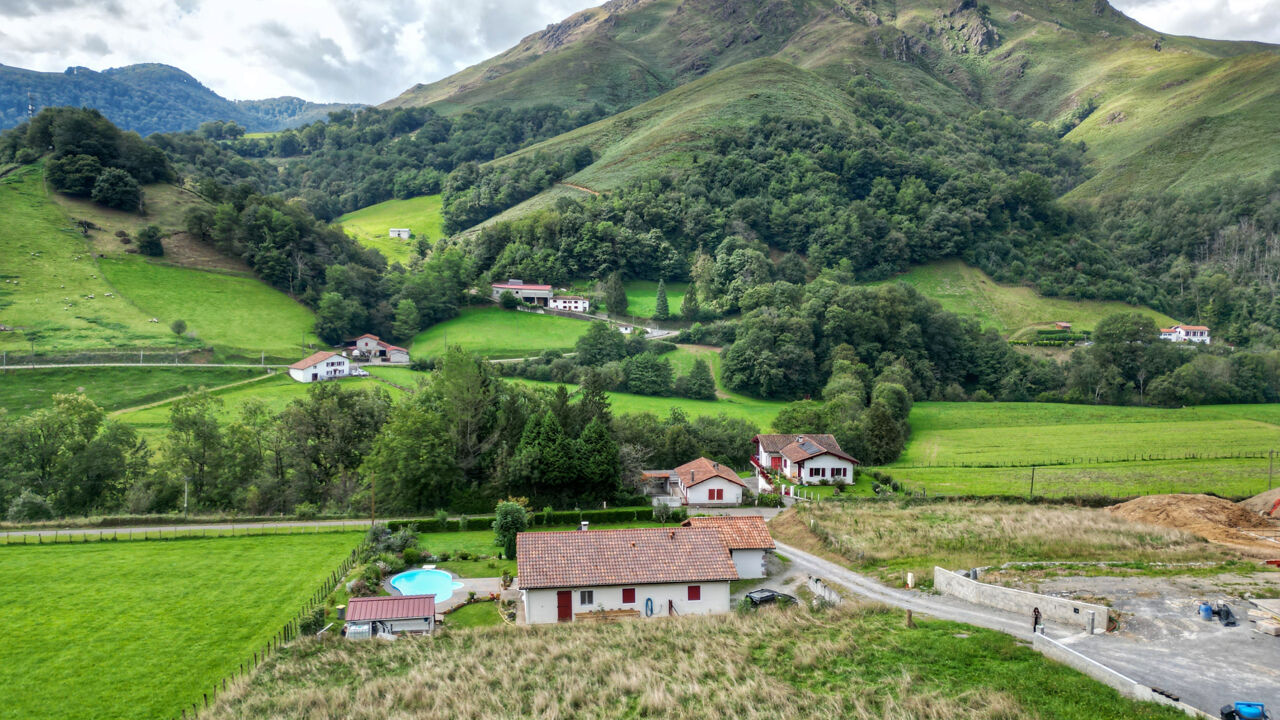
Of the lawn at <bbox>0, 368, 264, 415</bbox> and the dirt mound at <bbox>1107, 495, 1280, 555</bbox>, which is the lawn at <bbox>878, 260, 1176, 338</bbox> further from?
the lawn at <bbox>0, 368, 264, 415</bbox>

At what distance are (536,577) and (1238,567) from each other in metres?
25.9

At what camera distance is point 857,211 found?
4909 inches

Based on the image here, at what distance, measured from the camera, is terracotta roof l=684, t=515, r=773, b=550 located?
31.7 metres

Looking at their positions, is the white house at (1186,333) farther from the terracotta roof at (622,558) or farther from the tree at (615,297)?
the terracotta roof at (622,558)

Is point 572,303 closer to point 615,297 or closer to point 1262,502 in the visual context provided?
point 615,297

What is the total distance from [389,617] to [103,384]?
164ft

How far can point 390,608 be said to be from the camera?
24.5 metres

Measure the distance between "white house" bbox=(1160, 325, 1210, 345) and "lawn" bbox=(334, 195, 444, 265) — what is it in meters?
109

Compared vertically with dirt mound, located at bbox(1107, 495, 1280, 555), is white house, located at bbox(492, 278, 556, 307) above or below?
above

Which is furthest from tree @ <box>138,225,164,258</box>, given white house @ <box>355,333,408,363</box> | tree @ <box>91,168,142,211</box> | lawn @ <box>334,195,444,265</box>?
lawn @ <box>334,195,444,265</box>

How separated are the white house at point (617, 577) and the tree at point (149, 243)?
3061 inches

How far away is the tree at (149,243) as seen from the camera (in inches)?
3302

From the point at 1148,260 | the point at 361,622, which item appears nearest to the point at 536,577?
the point at 361,622

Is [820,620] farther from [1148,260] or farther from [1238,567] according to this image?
[1148,260]
